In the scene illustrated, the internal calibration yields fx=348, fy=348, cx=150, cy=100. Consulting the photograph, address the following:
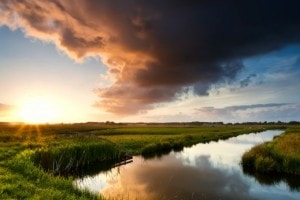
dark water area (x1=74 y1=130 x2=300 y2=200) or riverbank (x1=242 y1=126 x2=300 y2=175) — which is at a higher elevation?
riverbank (x1=242 y1=126 x2=300 y2=175)

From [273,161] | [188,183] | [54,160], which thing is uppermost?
[54,160]

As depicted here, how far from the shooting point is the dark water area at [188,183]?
27406 millimetres

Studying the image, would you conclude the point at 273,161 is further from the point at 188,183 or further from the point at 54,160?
the point at 54,160

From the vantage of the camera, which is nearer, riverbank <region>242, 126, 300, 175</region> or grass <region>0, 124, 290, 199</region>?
grass <region>0, 124, 290, 199</region>

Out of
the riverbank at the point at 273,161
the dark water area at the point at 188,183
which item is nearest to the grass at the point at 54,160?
the dark water area at the point at 188,183

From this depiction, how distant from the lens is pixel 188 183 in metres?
32.1

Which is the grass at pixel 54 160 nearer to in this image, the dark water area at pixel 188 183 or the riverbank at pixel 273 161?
the dark water area at pixel 188 183

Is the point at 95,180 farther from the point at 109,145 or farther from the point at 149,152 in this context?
the point at 149,152

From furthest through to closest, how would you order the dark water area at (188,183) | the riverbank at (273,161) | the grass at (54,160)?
the riverbank at (273,161)
the dark water area at (188,183)
the grass at (54,160)

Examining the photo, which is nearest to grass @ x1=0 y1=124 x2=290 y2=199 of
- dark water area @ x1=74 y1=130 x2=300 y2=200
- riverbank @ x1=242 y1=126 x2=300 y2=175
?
dark water area @ x1=74 y1=130 x2=300 y2=200

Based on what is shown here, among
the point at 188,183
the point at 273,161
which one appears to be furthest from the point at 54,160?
the point at 273,161

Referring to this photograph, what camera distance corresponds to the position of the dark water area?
2741 cm

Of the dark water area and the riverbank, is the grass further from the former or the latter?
the riverbank

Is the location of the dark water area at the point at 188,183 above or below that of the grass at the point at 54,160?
below
